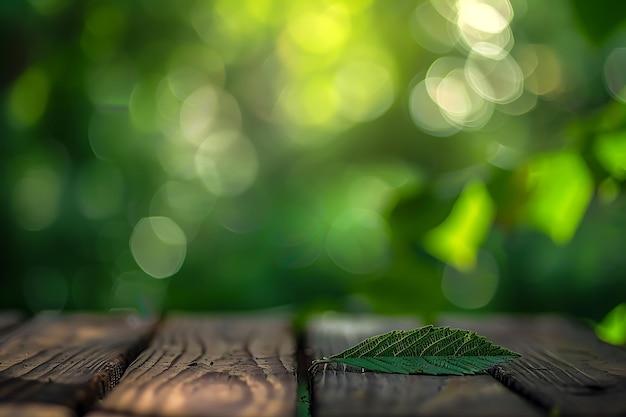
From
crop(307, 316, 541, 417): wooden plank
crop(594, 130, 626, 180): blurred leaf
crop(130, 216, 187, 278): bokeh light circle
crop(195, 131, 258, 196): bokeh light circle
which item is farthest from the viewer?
crop(195, 131, 258, 196): bokeh light circle

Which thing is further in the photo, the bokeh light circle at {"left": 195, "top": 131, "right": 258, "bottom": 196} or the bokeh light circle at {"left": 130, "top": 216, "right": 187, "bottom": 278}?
the bokeh light circle at {"left": 195, "top": 131, "right": 258, "bottom": 196}

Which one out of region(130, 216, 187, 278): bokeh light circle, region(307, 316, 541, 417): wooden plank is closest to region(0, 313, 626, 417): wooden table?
region(307, 316, 541, 417): wooden plank

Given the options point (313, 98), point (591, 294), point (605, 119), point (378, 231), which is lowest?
point (591, 294)

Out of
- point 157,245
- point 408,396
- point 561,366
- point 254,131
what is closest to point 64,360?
point 408,396

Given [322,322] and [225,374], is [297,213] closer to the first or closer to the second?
[322,322]

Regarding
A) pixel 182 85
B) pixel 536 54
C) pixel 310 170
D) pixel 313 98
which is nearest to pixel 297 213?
pixel 310 170

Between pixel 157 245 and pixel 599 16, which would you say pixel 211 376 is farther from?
pixel 157 245

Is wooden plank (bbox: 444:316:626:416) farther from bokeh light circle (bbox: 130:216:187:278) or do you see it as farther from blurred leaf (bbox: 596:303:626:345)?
bokeh light circle (bbox: 130:216:187:278)
